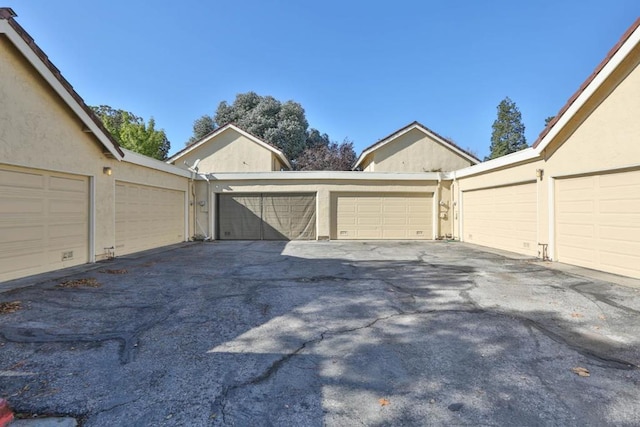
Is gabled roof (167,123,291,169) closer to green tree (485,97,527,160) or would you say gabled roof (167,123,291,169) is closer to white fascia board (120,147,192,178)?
white fascia board (120,147,192,178)

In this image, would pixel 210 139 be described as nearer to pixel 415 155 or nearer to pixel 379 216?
pixel 379 216

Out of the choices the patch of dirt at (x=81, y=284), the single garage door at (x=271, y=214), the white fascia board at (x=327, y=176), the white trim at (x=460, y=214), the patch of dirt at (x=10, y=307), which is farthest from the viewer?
the single garage door at (x=271, y=214)

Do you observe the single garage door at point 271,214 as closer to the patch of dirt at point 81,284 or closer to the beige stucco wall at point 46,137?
the beige stucco wall at point 46,137

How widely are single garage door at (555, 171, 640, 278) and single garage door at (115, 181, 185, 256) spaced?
39.5 ft

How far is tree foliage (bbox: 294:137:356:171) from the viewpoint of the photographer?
26828 mm

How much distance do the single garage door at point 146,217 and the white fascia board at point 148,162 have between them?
2.30 feet

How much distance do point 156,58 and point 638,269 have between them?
18.5 metres

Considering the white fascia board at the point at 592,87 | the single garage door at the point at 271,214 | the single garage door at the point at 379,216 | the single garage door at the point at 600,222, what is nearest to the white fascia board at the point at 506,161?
the white fascia board at the point at 592,87

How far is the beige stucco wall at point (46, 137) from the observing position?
5984mm

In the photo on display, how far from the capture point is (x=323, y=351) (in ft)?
10.2

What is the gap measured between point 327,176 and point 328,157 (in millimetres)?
13728

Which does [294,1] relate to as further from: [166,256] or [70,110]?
[166,256]

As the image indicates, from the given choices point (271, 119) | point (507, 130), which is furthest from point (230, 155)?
point (507, 130)

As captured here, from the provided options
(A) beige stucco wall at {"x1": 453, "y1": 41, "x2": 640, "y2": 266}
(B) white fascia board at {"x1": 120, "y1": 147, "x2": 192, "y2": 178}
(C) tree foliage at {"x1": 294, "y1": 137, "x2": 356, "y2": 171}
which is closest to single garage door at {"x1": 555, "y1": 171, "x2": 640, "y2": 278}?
(A) beige stucco wall at {"x1": 453, "y1": 41, "x2": 640, "y2": 266}
